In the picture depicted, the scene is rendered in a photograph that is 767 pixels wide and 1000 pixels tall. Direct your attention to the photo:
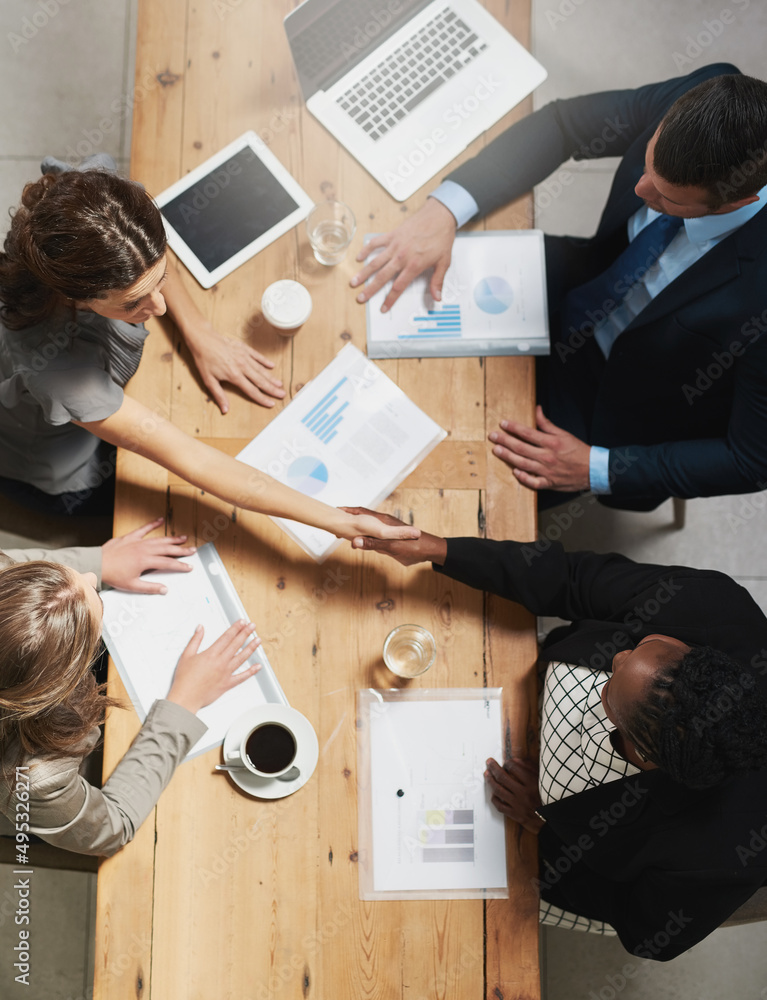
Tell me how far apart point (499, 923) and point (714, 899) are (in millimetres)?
369

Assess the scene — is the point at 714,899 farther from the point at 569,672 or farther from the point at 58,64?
the point at 58,64

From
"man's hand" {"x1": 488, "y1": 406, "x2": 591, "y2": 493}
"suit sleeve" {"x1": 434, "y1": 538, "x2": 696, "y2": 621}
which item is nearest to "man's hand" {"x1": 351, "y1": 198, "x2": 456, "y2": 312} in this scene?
"man's hand" {"x1": 488, "y1": 406, "x2": 591, "y2": 493}

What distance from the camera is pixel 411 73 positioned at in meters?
1.64

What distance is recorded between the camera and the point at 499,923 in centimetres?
132

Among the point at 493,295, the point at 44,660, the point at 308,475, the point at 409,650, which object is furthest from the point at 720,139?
the point at 44,660

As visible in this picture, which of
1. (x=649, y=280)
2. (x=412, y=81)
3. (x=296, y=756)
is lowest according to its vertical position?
(x=296, y=756)

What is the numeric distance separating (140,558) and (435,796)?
71cm

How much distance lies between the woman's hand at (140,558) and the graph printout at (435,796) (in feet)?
1.57

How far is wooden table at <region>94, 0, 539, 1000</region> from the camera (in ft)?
4.30

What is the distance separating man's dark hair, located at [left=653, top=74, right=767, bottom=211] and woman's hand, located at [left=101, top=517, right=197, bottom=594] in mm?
1141

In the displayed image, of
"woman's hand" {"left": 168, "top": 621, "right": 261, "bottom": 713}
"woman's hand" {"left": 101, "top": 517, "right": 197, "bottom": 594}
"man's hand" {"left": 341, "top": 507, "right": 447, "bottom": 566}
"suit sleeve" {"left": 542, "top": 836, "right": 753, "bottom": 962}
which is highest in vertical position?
"woman's hand" {"left": 101, "top": 517, "right": 197, "bottom": 594}

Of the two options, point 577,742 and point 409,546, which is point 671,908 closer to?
point 577,742

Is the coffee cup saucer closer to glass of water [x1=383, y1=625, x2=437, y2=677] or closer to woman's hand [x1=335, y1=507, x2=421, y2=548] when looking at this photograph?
glass of water [x1=383, y1=625, x2=437, y2=677]

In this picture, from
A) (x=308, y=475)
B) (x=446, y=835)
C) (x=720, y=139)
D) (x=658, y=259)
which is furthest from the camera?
(x=658, y=259)
